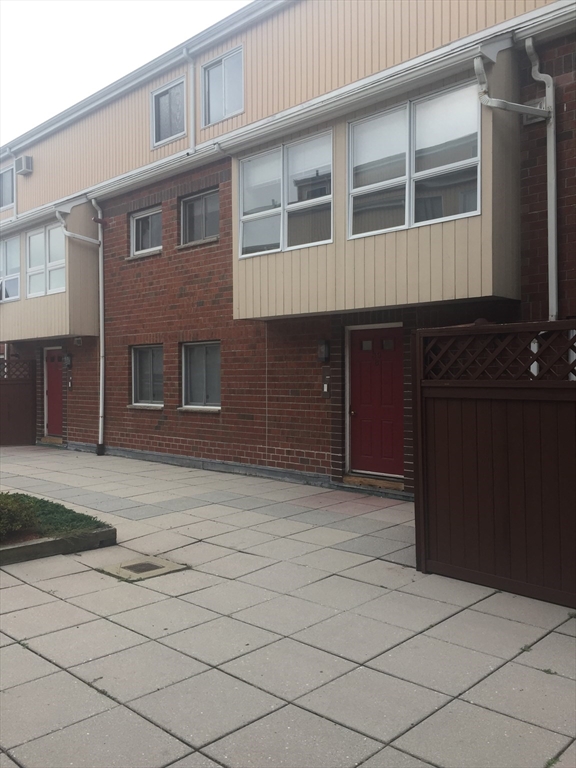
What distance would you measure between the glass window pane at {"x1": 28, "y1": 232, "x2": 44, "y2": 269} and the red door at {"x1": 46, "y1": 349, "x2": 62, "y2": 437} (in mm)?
2217

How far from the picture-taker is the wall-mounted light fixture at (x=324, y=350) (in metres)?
10.5

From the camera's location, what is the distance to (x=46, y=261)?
15.8 m

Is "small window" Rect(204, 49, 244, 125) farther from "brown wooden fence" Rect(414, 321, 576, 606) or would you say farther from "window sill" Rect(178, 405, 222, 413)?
"brown wooden fence" Rect(414, 321, 576, 606)

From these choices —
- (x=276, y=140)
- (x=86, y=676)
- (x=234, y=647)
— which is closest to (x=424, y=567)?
(x=234, y=647)

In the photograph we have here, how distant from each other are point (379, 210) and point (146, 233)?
22.5ft

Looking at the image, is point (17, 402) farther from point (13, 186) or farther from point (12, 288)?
point (13, 186)

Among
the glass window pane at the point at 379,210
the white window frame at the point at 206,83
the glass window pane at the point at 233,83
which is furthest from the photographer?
the glass window pane at the point at 233,83

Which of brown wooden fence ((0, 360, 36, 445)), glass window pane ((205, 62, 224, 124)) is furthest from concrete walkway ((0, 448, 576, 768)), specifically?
brown wooden fence ((0, 360, 36, 445))

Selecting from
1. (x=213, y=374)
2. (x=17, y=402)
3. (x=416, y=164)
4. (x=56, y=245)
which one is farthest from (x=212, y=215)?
(x=17, y=402)

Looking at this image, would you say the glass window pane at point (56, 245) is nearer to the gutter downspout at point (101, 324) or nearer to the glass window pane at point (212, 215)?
the gutter downspout at point (101, 324)

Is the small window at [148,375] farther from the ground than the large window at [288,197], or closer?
closer

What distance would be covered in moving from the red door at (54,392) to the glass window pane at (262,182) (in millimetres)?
8172

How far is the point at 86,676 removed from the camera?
402 centimetres

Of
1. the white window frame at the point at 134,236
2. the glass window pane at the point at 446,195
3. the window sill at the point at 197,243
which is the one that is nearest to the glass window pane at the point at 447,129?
the glass window pane at the point at 446,195
